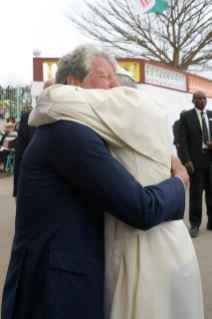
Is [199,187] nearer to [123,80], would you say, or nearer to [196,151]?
[196,151]

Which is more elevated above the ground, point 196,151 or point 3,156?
point 196,151

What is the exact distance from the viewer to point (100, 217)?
1221mm

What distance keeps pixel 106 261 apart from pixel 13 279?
350 mm

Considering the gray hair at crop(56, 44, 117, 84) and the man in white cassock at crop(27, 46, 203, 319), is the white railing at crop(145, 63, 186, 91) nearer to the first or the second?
the gray hair at crop(56, 44, 117, 84)

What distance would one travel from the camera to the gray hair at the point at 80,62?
55.5 inches

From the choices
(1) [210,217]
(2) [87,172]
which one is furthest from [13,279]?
(1) [210,217]

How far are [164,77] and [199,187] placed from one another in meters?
6.93

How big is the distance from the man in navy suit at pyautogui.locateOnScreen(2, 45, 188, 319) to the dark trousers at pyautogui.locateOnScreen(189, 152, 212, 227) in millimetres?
3679

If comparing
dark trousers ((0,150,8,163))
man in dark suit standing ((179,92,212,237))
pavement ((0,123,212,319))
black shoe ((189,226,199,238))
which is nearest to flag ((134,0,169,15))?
dark trousers ((0,150,8,163))

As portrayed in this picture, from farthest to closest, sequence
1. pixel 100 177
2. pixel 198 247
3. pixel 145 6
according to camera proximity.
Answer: pixel 145 6, pixel 198 247, pixel 100 177

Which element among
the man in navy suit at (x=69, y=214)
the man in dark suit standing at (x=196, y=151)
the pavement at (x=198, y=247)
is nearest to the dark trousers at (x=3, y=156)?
the pavement at (x=198, y=247)

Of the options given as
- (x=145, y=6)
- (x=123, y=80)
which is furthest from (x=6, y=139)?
(x=123, y=80)

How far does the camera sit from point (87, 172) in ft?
3.58

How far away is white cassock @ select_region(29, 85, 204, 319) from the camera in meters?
1.14
